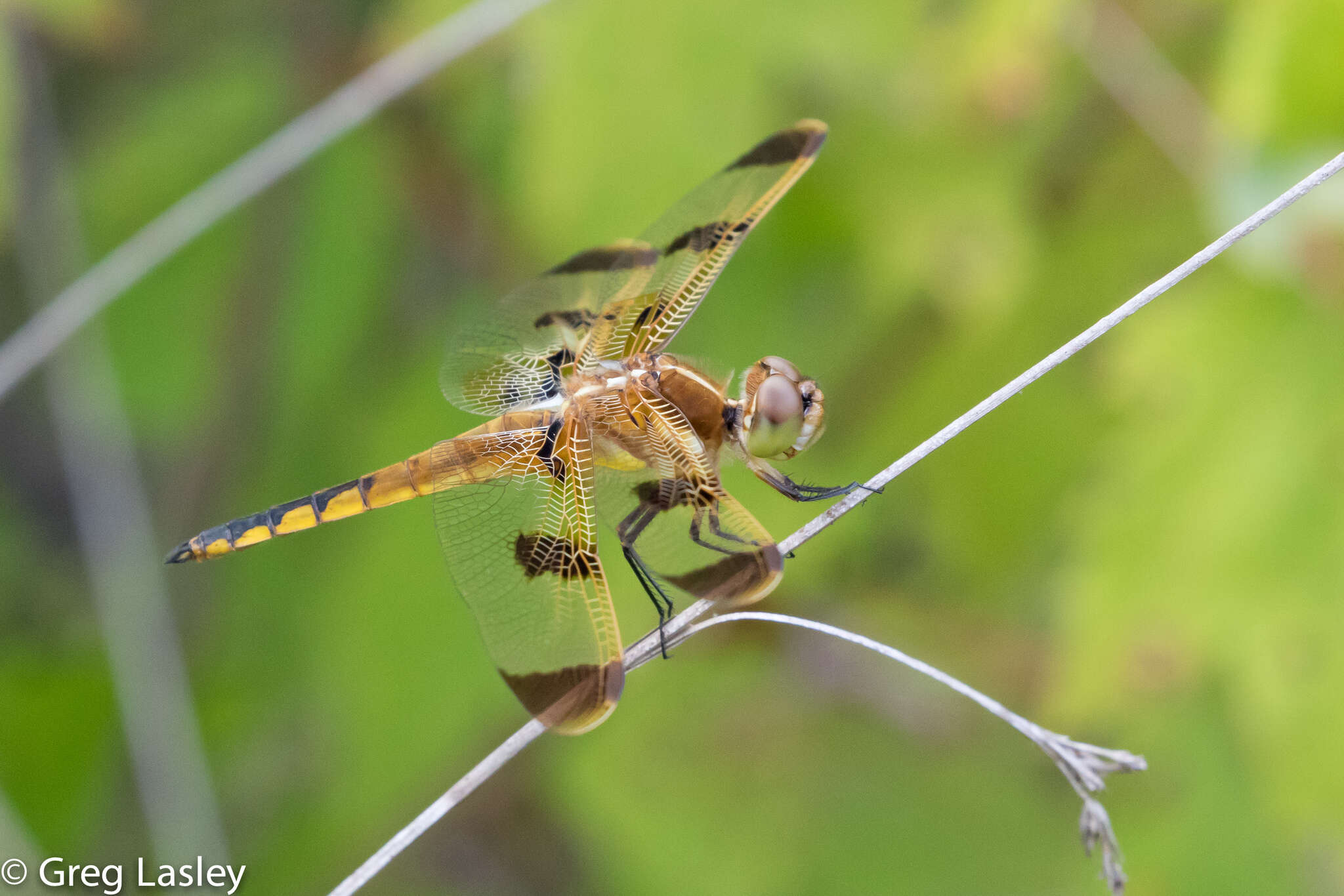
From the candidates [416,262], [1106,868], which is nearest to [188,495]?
[416,262]

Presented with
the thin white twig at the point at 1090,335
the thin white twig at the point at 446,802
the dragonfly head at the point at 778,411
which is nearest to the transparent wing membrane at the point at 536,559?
the thin white twig at the point at 446,802

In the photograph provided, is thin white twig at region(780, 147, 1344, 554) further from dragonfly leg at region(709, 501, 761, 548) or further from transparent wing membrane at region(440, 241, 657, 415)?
transparent wing membrane at region(440, 241, 657, 415)

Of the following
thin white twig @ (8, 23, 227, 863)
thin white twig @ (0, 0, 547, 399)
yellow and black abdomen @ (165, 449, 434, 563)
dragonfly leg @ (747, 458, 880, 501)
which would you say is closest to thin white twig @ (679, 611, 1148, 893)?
dragonfly leg @ (747, 458, 880, 501)

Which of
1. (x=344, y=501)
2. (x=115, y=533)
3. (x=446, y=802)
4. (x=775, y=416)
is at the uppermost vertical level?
(x=115, y=533)

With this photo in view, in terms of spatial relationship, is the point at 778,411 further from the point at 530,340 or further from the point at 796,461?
the point at 796,461

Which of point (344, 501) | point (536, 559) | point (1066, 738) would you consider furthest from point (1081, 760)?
point (344, 501)
